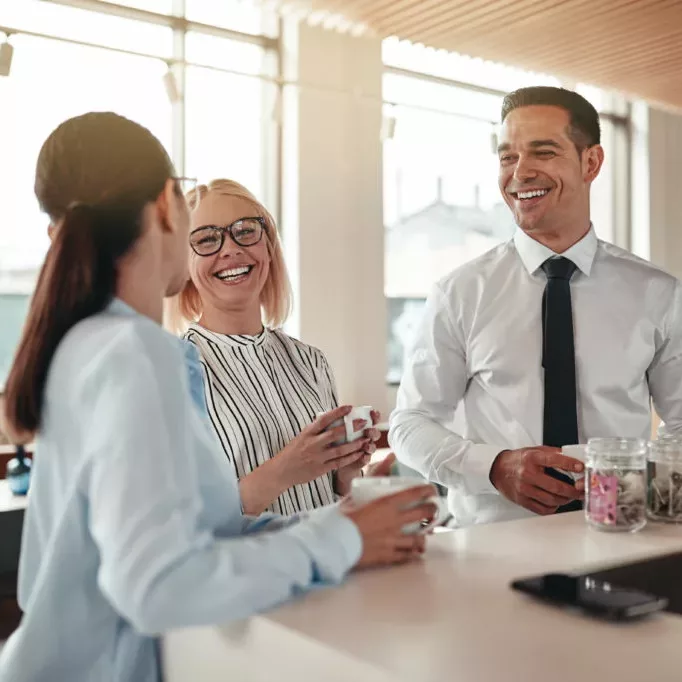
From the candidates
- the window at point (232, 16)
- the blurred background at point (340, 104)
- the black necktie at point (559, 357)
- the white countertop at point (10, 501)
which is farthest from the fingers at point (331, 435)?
the window at point (232, 16)

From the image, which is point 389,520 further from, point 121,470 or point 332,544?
point 121,470

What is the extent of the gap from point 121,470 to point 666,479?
1.06 m

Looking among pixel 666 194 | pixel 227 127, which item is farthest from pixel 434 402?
pixel 666 194

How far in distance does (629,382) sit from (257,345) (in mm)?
925

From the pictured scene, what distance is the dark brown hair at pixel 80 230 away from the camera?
1154 millimetres

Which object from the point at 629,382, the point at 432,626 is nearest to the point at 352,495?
the point at 432,626

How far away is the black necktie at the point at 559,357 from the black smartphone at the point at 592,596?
90cm

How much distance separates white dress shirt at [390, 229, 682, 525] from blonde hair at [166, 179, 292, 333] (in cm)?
41

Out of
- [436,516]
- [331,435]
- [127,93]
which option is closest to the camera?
[436,516]

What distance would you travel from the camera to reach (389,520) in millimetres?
1245

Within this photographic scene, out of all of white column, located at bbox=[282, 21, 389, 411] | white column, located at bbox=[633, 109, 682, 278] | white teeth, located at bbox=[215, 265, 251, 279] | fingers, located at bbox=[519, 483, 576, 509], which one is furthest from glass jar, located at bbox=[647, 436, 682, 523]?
white column, located at bbox=[633, 109, 682, 278]

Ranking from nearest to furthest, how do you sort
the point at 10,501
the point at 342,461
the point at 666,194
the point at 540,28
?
the point at 342,461 → the point at 10,501 → the point at 540,28 → the point at 666,194

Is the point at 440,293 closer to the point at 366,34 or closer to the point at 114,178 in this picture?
the point at 114,178

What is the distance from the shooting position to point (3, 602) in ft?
13.9
